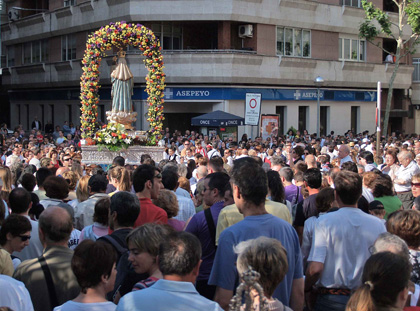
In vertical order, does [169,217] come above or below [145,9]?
below

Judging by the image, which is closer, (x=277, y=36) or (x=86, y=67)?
(x=86, y=67)

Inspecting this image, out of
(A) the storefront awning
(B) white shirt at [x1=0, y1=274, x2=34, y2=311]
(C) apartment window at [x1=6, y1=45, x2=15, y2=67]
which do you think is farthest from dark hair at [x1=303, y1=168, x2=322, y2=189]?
(C) apartment window at [x1=6, y1=45, x2=15, y2=67]

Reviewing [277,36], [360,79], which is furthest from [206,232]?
[360,79]

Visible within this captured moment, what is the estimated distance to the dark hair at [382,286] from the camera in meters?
3.74

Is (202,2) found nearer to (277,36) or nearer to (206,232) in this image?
(277,36)

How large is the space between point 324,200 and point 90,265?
3472 millimetres

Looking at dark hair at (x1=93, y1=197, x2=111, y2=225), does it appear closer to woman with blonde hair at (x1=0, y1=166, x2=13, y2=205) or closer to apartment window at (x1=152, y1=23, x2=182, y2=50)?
woman with blonde hair at (x1=0, y1=166, x2=13, y2=205)

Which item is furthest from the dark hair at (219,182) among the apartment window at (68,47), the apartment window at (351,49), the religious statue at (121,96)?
the apartment window at (351,49)

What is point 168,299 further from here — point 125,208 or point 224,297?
point 125,208

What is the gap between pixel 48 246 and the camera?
509cm

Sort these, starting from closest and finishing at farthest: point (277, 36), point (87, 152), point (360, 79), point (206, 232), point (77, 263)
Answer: point (77, 263)
point (206, 232)
point (87, 152)
point (277, 36)
point (360, 79)

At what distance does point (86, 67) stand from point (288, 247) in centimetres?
1643

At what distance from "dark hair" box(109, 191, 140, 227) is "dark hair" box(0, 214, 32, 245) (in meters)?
0.78

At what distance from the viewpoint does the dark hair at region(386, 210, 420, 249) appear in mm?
5204
